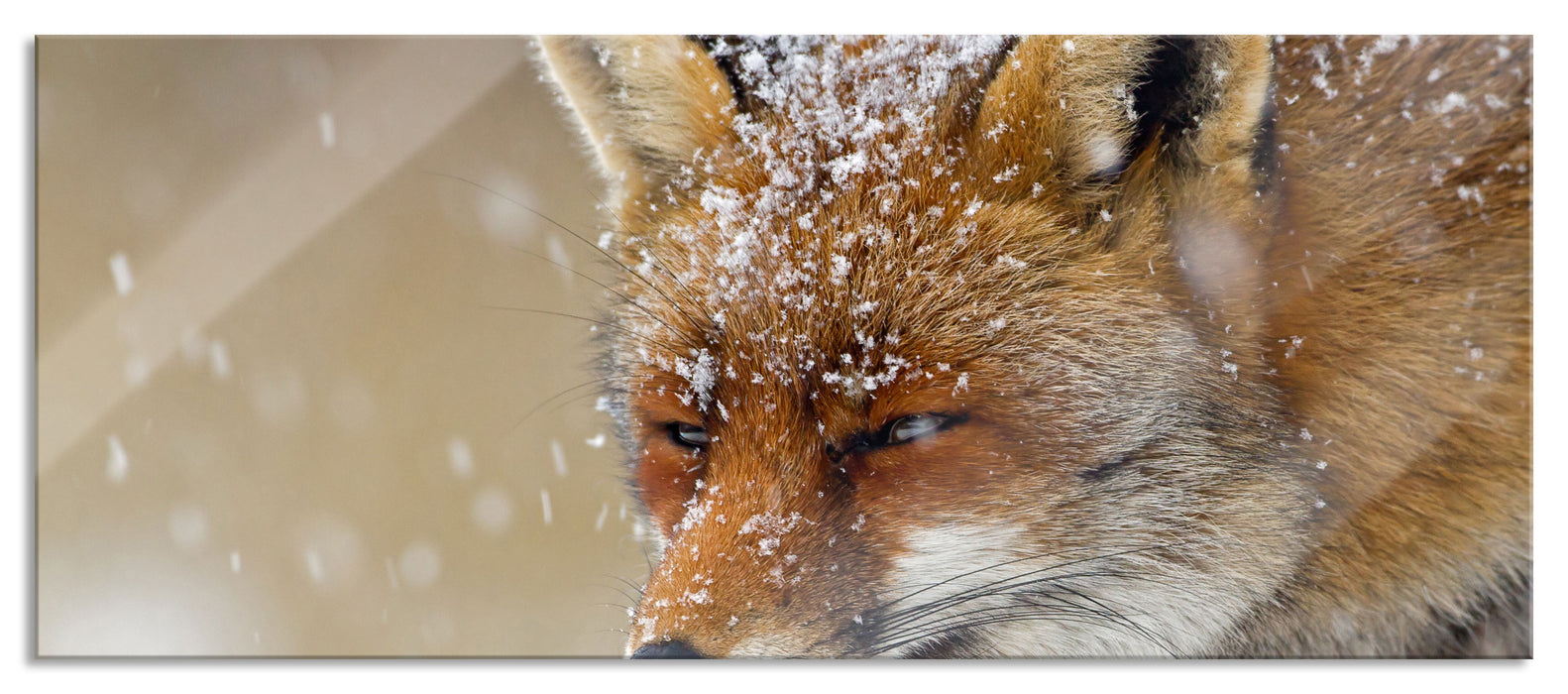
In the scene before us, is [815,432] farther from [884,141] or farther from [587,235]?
[587,235]

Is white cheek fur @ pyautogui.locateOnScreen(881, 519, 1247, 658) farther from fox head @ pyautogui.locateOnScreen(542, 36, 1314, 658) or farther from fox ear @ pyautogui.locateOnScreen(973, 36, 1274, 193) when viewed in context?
fox ear @ pyautogui.locateOnScreen(973, 36, 1274, 193)

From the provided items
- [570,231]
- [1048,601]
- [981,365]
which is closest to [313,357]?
[570,231]

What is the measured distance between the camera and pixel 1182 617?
73.8 inches

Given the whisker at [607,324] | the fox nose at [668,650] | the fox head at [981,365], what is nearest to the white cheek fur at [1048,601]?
the fox head at [981,365]

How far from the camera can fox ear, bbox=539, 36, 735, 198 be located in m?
1.93

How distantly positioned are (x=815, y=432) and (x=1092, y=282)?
0.58 meters

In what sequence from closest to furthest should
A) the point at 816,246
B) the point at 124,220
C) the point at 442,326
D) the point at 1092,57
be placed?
the point at 1092,57 < the point at 816,246 < the point at 124,220 < the point at 442,326

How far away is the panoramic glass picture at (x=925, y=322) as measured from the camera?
165 cm

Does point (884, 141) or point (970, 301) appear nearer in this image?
point (970, 301)

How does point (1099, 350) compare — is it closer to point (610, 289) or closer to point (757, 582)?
point (757, 582)

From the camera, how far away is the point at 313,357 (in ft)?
8.39

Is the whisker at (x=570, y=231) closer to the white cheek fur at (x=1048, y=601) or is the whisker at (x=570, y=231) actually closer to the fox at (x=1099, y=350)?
the fox at (x=1099, y=350)

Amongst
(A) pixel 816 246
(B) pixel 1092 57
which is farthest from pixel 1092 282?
(A) pixel 816 246

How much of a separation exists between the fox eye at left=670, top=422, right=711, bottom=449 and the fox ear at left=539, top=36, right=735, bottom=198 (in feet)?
1.79
